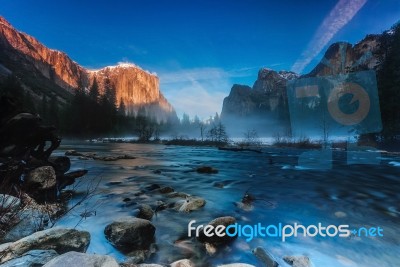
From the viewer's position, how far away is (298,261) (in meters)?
5.25

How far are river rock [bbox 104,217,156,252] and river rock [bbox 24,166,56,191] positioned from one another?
523cm

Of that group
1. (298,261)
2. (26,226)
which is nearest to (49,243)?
(26,226)

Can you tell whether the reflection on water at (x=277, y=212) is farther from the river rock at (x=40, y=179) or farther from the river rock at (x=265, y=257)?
the river rock at (x=40, y=179)

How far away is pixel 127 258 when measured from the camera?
552 centimetres

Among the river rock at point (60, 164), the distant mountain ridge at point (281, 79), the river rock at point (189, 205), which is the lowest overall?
the river rock at point (189, 205)

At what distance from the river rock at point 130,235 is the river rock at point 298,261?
3.41 metres

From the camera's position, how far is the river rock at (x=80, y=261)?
324 cm

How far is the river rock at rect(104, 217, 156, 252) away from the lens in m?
6.12

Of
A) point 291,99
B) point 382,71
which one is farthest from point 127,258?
point 291,99

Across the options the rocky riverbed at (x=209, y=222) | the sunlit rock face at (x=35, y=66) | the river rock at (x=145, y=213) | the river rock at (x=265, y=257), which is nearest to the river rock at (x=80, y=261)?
the rocky riverbed at (x=209, y=222)

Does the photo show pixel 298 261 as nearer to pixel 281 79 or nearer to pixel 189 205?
pixel 189 205

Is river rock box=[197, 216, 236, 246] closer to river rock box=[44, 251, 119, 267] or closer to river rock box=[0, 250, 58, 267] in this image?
river rock box=[44, 251, 119, 267]

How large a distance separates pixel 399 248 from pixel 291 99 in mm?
74639

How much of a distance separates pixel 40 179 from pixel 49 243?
6.31 m
